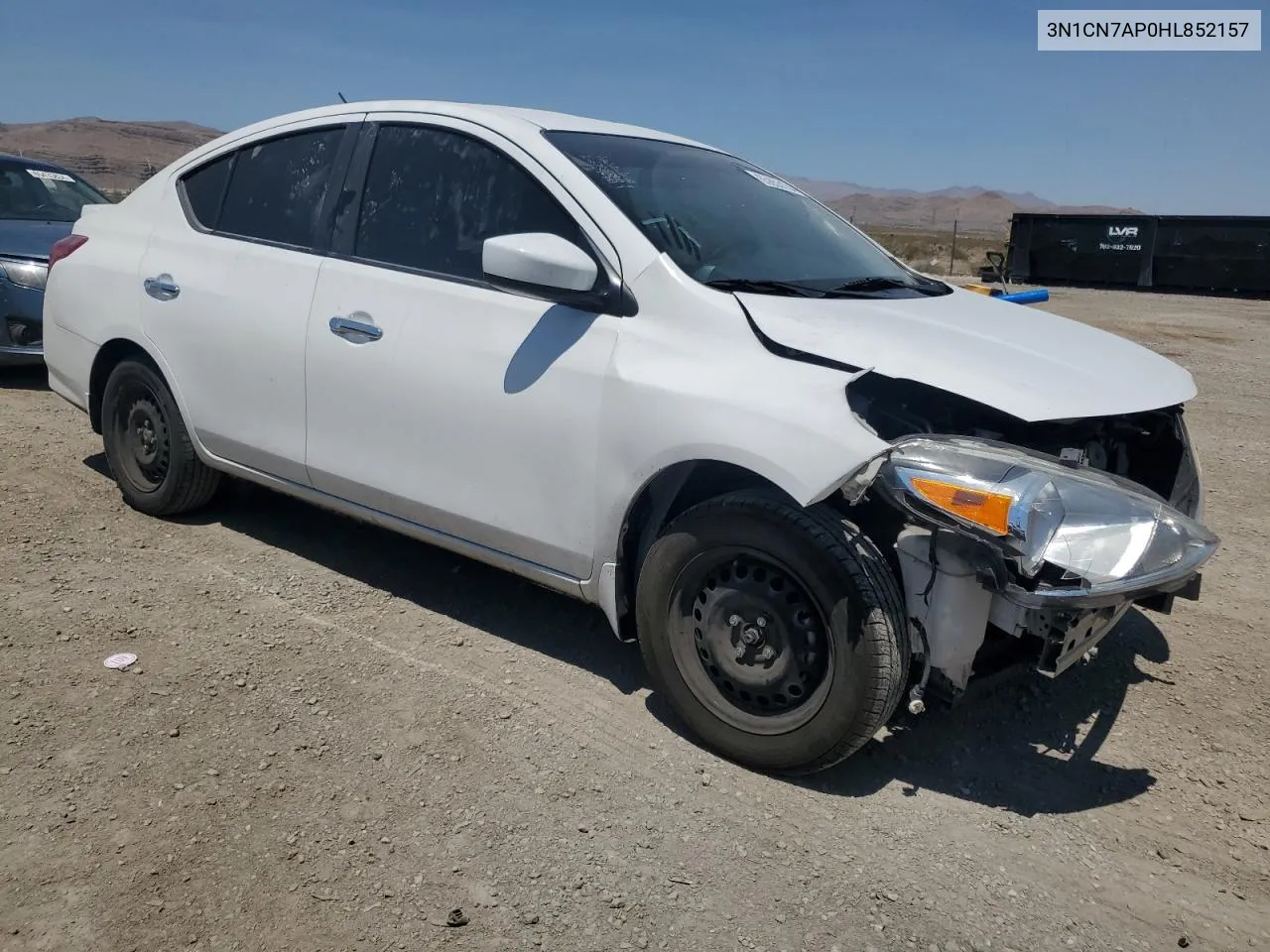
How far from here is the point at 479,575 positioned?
439cm

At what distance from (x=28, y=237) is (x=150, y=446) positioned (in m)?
4.04

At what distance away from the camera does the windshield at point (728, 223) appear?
3256 millimetres

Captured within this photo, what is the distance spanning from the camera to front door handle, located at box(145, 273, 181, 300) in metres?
4.32

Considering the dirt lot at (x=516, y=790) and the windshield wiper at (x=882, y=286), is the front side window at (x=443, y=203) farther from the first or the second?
the dirt lot at (x=516, y=790)

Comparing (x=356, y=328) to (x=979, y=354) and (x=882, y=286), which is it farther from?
(x=979, y=354)

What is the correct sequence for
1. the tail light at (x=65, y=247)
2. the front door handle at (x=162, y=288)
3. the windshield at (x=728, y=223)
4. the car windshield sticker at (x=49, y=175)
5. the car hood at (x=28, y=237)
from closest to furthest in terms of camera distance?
1. the windshield at (x=728, y=223)
2. the front door handle at (x=162, y=288)
3. the tail light at (x=65, y=247)
4. the car hood at (x=28, y=237)
5. the car windshield sticker at (x=49, y=175)

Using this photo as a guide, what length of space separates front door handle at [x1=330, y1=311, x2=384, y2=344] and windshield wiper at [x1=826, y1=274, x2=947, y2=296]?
157 centimetres

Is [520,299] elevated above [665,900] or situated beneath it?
elevated above

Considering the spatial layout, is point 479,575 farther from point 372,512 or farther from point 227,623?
point 227,623

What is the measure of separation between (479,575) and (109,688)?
1.52m

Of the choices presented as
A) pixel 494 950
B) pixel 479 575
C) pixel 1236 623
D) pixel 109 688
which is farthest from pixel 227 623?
pixel 1236 623

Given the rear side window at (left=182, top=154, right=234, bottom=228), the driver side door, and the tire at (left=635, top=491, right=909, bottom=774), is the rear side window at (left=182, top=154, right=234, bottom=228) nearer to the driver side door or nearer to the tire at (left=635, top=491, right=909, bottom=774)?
the driver side door

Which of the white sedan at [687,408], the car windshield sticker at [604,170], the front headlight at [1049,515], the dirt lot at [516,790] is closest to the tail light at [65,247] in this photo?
the white sedan at [687,408]

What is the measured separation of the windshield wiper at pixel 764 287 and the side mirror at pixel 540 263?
39 centimetres
